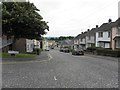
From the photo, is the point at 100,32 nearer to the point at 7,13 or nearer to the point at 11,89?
the point at 7,13

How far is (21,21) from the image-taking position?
76.7ft

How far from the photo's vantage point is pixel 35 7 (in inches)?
1094

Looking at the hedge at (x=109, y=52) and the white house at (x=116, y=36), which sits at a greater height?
the white house at (x=116, y=36)

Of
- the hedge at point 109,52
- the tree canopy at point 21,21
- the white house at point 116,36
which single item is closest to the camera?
the tree canopy at point 21,21

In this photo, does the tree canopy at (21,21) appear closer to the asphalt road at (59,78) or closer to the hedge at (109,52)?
the asphalt road at (59,78)

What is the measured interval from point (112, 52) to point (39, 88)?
2866 centimetres

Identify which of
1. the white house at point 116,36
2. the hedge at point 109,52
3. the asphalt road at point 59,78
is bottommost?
the asphalt road at point 59,78

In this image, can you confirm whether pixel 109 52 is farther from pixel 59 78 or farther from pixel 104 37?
pixel 59 78

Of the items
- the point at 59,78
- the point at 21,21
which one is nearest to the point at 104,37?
the point at 21,21

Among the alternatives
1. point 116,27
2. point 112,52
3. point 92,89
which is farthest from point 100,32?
Answer: point 92,89

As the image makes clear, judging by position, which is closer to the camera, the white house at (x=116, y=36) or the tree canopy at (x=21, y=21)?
the tree canopy at (x=21, y=21)

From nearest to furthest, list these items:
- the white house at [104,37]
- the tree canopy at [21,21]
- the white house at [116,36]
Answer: the tree canopy at [21,21] → the white house at [116,36] → the white house at [104,37]

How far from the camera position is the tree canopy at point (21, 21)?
23.7 metres

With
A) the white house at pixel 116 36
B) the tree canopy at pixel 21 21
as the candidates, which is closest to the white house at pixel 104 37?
the white house at pixel 116 36
